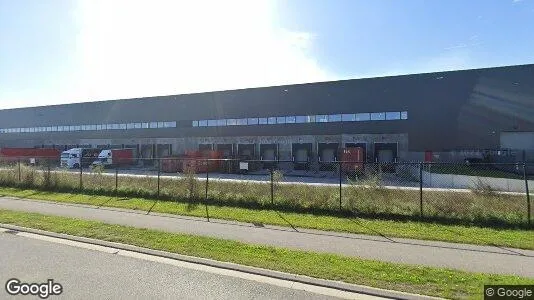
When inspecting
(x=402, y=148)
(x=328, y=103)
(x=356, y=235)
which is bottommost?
(x=356, y=235)

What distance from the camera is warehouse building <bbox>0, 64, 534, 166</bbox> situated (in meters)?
33.7

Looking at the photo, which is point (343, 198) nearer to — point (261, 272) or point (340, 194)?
point (340, 194)

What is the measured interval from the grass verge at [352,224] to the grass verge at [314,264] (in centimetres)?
264

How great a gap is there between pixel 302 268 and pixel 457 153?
1318 inches

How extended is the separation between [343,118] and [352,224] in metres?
29.4

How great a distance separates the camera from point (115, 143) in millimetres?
50812

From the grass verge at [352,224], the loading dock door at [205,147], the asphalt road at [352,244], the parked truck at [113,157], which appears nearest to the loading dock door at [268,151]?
the loading dock door at [205,147]

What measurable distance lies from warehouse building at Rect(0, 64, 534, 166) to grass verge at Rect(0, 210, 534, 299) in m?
31.1

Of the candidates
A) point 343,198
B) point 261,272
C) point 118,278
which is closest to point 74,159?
point 343,198

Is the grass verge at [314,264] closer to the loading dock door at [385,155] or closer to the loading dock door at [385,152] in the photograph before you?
the loading dock door at [385,152]

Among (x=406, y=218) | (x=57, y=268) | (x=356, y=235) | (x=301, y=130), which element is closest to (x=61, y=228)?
(x=57, y=268)

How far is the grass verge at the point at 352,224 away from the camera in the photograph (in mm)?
8391

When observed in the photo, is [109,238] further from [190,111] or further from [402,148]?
[190,111]

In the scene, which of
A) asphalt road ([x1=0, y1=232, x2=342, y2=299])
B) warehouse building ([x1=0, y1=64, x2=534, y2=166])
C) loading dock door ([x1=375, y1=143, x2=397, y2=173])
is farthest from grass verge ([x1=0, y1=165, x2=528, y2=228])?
warehouse building ([x1=0, y1=64, x2=534, y2=166])
